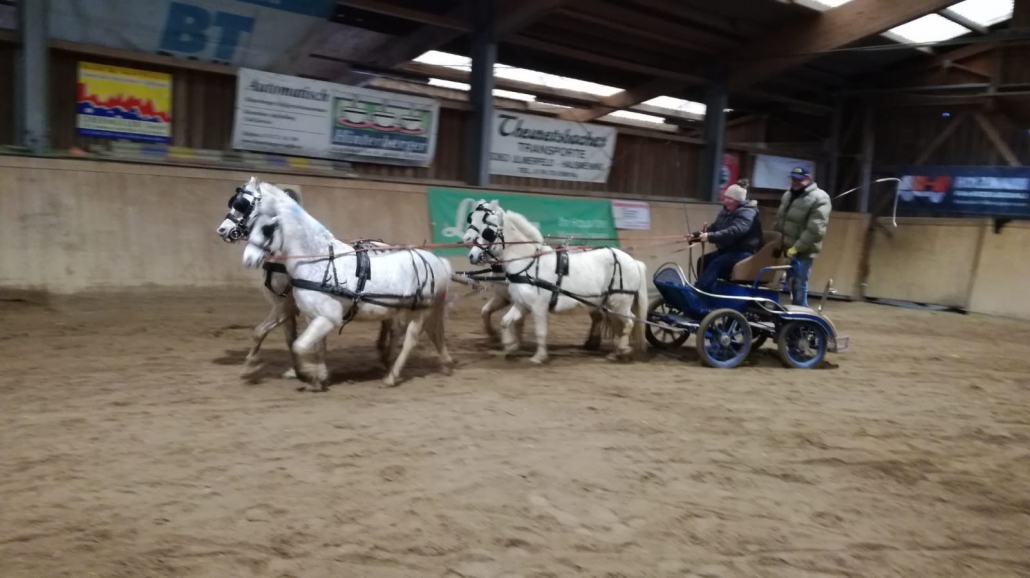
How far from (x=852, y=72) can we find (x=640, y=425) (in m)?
14.9

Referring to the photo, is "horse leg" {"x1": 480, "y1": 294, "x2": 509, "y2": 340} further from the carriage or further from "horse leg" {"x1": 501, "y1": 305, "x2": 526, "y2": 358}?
the carriage

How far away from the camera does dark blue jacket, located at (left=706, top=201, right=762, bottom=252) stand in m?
7.11

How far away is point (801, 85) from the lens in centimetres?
1684

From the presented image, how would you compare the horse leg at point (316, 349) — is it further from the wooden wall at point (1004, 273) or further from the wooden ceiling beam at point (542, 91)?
the wooden wall at point (1004, 273)

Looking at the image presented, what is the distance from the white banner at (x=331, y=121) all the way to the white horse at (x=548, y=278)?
4.40 m

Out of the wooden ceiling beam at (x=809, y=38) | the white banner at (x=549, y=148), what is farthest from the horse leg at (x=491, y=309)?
the wooden ceiling beam at (x=809, y=38)

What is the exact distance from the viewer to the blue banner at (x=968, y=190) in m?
13.2

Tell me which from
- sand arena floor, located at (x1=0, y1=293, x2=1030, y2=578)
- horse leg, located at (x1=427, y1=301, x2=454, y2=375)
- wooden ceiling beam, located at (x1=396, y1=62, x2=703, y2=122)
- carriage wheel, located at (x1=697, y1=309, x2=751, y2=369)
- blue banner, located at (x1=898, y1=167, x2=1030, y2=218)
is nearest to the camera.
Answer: sand arena floor, located at (x1=0, y1=293, x2=1030, y2=578)

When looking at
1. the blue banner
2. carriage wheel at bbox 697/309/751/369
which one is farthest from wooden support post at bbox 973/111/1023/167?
carriage wheel at bbox 697/309/751/369

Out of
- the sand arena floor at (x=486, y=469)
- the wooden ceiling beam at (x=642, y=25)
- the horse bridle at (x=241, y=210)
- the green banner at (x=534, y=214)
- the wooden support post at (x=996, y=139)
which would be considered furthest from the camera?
the wooden support post at (x=996, y=139)

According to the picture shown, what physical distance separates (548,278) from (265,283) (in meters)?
2.61

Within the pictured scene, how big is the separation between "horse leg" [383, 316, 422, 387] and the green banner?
14.1ft

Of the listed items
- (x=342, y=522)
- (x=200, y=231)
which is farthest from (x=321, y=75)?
(x=342, y=522)

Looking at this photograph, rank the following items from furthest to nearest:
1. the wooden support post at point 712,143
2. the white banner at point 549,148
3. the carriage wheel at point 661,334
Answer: the wooden support post at point 712,143, the white banner at point 549,148, the carriage wheel at point 661,334
